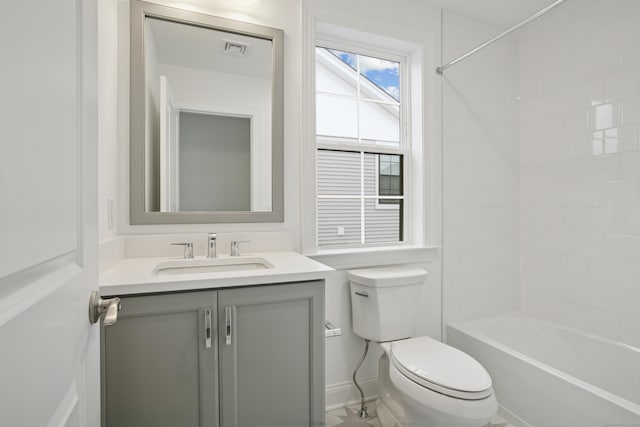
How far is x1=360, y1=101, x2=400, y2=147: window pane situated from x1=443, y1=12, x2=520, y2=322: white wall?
A: 1.07 feet

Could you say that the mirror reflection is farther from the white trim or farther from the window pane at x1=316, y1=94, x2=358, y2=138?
the window pane at x1=316, y1=94, x2=358, y2=138

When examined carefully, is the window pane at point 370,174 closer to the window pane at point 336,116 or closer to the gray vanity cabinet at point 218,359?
the window pane at point 336,116

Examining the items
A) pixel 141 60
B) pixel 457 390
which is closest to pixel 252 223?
pixel 141 60

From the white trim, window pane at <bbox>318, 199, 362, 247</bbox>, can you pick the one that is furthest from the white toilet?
the white trim

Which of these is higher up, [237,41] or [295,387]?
[237,41]

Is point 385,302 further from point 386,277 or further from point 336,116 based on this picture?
point 336,116

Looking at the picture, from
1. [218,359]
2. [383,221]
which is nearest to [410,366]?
[218,359]

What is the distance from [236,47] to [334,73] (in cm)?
63

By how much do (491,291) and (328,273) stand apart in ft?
5.32

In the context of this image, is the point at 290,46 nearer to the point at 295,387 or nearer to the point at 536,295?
the point at 295,387

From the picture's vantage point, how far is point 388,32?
6.41 feet

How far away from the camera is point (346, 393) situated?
183cm

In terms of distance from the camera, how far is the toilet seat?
4.07 feet

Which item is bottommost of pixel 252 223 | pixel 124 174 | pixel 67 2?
pixel 252 223
